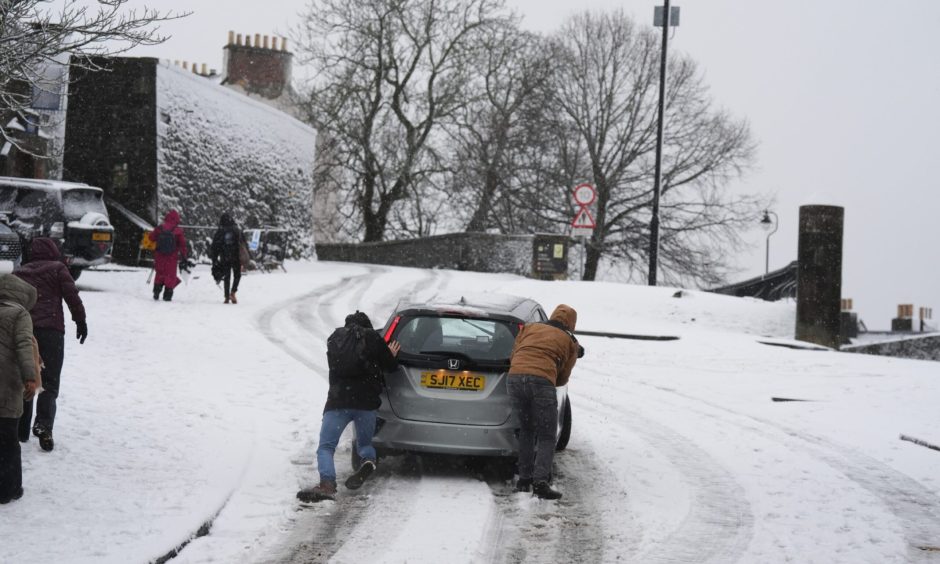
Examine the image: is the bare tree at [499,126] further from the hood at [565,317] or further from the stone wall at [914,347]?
the hood at [565,317]

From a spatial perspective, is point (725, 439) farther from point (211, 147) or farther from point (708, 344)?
point (211, 147)

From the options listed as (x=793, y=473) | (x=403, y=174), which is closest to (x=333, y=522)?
(x=793, y=473)

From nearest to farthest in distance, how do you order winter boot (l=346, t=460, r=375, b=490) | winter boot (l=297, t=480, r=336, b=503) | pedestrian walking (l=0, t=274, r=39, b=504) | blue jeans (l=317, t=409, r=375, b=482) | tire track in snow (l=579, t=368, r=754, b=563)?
tire track in snow (l=579, t=368, r=754, b=563) → pedestrian walking (l=0, t=274, r=39, b=504) → winter boot (l=297, t=480, r=336, b=503) → blue jeans (l=317, t=409, r=375, b=482) → winter boot (l=346, t=460, r=375, b=490)

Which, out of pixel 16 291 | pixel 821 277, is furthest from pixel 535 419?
pixel 821 277

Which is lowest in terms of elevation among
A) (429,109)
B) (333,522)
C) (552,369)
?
(333,522)

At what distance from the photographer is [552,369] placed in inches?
296

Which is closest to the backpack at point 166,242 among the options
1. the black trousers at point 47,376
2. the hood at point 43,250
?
the hood at point 43,250

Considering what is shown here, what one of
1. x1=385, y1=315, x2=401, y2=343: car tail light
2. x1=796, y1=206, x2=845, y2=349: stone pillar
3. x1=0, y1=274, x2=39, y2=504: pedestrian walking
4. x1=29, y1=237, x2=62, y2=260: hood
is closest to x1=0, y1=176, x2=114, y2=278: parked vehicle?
x1=29, y1=237, x2=62, y2=260: hood

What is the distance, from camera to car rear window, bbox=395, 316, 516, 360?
26.2 ft

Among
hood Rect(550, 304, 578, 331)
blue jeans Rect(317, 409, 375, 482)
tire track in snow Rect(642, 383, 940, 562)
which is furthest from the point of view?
hood Rect(550, 304, 578, 331)

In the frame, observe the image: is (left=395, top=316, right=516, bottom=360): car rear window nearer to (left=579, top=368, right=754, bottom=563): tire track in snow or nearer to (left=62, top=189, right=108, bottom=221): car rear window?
(left=579, top=368, right=754, bottom=563): tire track in snow

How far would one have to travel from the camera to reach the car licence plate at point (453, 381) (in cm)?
768

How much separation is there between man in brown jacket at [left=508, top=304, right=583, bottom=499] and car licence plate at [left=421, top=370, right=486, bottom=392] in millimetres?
290

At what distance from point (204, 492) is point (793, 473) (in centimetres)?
491
